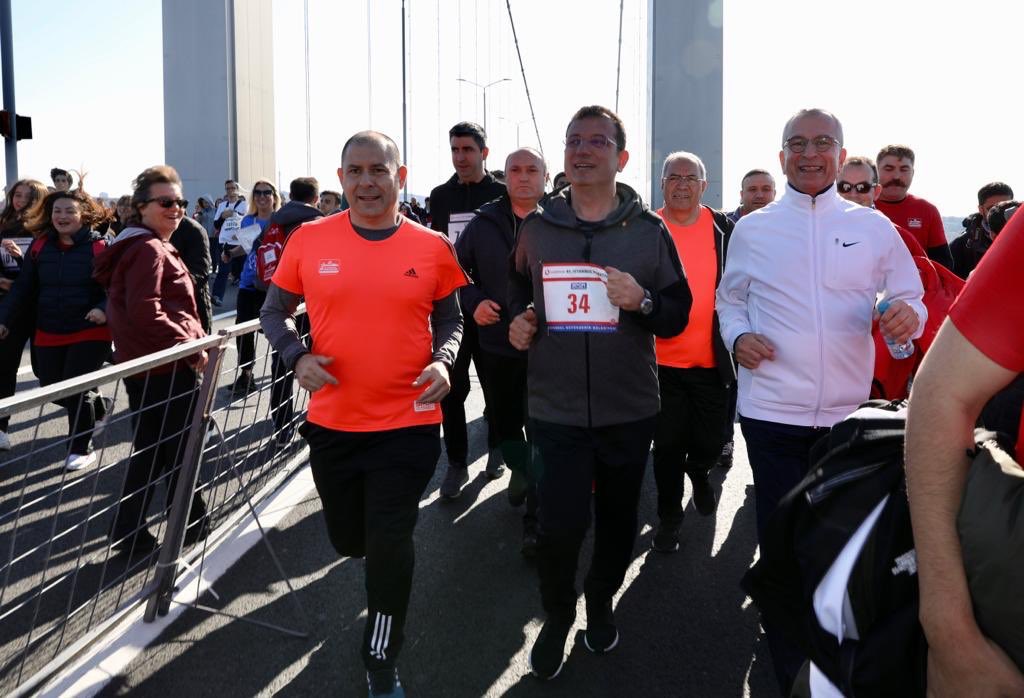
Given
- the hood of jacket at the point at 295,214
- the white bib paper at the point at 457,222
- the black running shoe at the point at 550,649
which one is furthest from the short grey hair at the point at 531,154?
the black running shoe at the point at 550,649

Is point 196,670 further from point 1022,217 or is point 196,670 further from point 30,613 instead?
point 1022,217

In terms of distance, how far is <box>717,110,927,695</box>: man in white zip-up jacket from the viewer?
301 cm

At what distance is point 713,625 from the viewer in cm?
342

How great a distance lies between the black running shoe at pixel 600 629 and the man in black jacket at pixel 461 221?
1818 mm

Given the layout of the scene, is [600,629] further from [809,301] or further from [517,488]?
[517,488]

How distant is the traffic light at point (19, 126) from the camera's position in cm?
1299

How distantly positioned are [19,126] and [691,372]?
1254 cm

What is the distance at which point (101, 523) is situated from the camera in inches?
176

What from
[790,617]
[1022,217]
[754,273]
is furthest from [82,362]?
[1022,217]

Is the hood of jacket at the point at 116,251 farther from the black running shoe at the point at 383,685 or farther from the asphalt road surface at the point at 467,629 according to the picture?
the black running shoe at the point at 383,685

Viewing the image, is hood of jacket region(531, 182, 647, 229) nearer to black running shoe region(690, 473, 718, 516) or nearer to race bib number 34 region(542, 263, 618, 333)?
race bib number 34 region(542, 263, 618, 333)

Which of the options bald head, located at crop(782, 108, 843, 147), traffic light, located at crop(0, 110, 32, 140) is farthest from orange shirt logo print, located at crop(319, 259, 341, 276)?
traffic light, located at crop(0, 110, 32, 140)

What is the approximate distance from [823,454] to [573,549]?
1607mm

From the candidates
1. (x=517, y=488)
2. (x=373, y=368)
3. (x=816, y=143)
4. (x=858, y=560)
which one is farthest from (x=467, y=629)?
(x=858, y=560)
